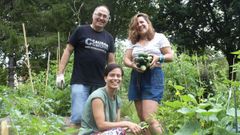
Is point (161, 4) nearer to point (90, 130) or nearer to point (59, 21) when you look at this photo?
point (59, 21)

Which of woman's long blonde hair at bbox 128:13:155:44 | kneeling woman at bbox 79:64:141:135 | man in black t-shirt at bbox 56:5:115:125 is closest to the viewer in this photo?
kneeling woman at bbox 79:64:141:135

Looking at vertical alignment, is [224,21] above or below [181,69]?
above

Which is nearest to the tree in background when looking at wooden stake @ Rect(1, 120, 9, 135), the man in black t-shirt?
the man in black t-shirt

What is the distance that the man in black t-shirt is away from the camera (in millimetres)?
4062

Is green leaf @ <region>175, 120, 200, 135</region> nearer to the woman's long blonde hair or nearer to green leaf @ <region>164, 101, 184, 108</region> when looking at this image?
green leaf @ <region>164, 101, 184, 108</region>

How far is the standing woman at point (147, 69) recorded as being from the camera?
371 centimetres

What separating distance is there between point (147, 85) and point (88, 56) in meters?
0.71

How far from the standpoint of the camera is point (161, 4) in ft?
66.8

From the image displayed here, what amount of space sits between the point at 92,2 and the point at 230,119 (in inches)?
769

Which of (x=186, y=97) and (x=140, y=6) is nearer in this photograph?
(x=186, y=97)

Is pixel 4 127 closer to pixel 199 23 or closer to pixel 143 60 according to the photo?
pixel 143 60

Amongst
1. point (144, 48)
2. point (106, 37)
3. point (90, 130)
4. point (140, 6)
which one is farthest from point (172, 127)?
point (140, 6)

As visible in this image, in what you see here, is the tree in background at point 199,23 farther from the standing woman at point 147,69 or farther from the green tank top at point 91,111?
the green tank top at point 91,111

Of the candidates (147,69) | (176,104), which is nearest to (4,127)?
(176,104)
